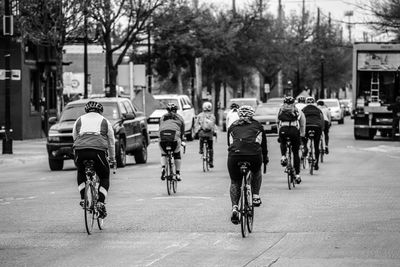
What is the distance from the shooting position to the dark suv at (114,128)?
2844cm

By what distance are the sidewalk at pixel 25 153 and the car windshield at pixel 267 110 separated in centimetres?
996

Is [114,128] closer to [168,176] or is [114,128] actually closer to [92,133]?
[168,176]

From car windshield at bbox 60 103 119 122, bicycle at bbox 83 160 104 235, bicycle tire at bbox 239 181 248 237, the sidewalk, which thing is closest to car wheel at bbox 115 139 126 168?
car windshield at bbox 60 103 119 122

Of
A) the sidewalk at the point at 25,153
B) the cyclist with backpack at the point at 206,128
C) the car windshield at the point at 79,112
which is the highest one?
the car windshield at the point at 79,112

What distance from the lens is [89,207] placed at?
14.8m

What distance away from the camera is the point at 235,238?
13781 millimetres

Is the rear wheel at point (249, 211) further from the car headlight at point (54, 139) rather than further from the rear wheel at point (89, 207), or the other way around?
the car headlight at point (54, 139)

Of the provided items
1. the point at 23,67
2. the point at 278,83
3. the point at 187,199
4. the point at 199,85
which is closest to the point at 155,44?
the point at 199,85

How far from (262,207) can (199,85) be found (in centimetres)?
5091

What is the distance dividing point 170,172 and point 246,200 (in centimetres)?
675

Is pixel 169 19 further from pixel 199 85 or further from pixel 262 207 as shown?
pixel 262 207

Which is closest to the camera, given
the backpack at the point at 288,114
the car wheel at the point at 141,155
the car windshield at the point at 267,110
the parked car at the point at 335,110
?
the backpack at the point at 288,114

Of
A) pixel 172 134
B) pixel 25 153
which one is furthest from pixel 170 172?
pixel 25 153

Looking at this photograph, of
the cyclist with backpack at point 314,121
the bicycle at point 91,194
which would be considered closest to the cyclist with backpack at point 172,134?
the cyclist with backpack at point 314,121
